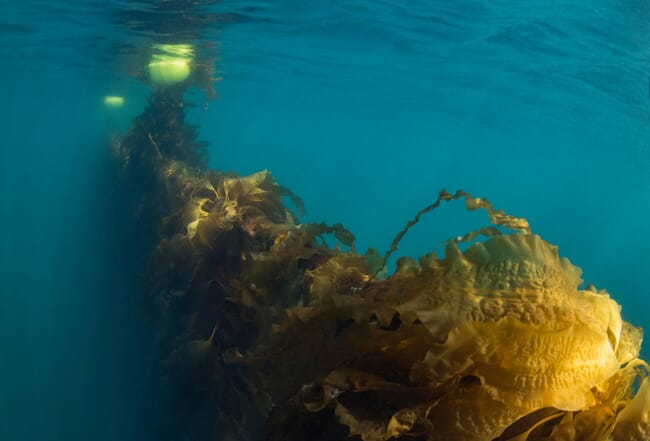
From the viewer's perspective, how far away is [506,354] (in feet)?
4.34

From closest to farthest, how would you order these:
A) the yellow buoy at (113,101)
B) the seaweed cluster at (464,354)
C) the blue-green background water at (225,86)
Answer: the seaweed cluster at (464,354), the blue-green background water at (225,86), the yellow buoy at (113,101)

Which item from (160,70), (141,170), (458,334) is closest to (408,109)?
(160,70)

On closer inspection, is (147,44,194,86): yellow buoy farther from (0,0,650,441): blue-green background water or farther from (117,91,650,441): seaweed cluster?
(117,91,650,441): seaweed cluster

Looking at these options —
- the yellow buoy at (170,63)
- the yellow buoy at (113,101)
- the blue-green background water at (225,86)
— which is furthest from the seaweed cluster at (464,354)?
the yellow buoy at (113,101)

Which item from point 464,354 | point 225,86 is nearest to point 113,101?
point 225,86

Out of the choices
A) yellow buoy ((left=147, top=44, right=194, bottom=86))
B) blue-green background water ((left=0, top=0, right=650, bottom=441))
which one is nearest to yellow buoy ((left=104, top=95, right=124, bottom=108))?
blue-green background water ((left=0, top=0, right=650, bottom=441))

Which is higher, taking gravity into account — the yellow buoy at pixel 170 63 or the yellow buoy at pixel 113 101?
the yellow buoy at pixel 170 63

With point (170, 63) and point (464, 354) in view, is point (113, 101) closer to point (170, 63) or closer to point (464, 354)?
point (170, 63)

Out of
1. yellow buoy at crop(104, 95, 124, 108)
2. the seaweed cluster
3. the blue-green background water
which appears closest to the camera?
the seaweed cluster

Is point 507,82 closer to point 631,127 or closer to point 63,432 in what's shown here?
point 631,127

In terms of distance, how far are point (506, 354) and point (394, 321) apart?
520mm

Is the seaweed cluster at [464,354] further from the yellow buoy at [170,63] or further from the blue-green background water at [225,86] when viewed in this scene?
the yellow buoy at [170,63]

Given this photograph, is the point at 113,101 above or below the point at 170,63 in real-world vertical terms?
below

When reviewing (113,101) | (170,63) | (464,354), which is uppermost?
(464,354)
